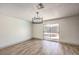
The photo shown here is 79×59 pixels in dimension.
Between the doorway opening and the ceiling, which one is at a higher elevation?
the ceiling

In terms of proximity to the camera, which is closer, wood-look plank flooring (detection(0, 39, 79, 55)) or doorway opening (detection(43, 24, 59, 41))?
wood-look plank flooring (detection(0, 39, 79, 55))

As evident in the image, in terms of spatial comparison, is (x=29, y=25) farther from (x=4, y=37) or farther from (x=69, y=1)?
(x=69, y=1)

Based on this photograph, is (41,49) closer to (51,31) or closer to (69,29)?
(51,31)

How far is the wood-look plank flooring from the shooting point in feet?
6.18

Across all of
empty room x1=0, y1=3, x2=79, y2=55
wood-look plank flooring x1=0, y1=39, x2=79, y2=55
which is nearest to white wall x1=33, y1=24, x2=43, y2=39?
empty room x1=0, y1=3, x2=79, y2=55

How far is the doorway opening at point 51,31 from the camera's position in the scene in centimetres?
200

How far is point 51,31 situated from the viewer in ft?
6.63

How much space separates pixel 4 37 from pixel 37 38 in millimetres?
630

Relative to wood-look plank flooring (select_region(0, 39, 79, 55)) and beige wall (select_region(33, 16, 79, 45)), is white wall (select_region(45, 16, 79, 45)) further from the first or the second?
wood-look plank flooring (select_region(0, 39, 79, 55))

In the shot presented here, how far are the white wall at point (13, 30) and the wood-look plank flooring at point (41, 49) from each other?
11 cm

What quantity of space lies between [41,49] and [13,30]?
0.64 metres

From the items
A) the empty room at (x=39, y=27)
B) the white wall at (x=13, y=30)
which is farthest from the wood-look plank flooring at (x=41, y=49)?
the white wall at (x=13, y=30)

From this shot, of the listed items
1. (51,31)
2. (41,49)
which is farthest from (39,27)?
(41,49)

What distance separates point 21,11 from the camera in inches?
75.4
